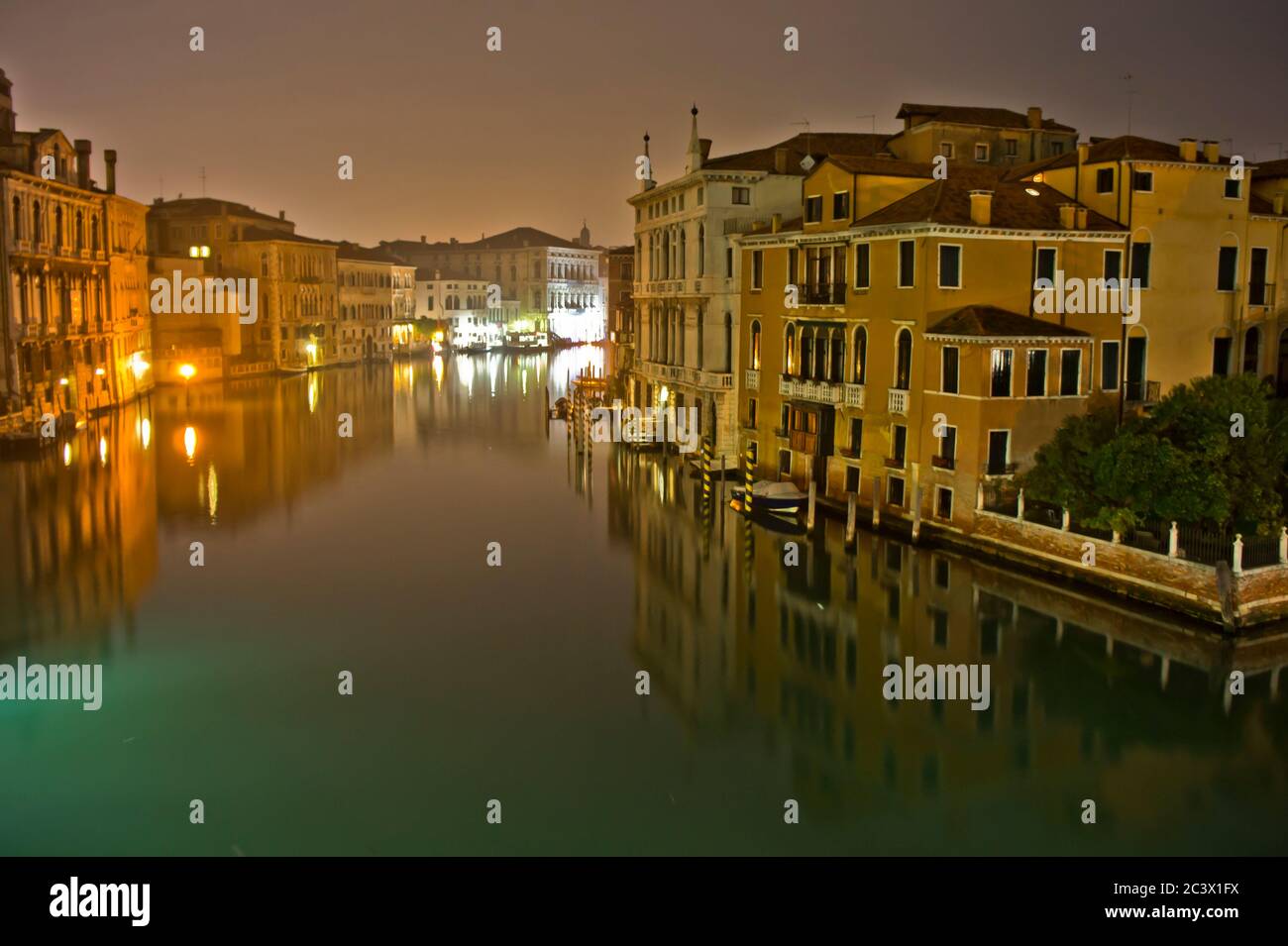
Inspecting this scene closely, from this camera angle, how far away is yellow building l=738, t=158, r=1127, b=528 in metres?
15.5

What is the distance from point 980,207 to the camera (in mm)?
16047

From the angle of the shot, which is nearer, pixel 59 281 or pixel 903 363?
pixel 903 363

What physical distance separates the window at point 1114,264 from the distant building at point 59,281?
21.3 m

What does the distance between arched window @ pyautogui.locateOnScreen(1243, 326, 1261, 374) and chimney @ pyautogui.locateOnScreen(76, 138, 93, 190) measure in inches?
1087

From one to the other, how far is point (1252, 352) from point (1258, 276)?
1.19 meters

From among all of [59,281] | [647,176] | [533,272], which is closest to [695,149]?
[647,176]

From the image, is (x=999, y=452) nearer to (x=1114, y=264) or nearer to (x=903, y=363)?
(x=903, y=363)

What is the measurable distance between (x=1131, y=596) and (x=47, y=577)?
1277cm

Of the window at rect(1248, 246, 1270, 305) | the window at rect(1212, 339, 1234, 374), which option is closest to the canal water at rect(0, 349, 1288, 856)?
the window at rect(1212, 339, 1234, 374)

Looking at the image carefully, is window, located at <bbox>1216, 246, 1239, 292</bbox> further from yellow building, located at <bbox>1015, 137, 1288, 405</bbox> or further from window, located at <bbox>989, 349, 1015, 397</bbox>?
window, located at <bbox>989, 349, 1015, 397</bbox>

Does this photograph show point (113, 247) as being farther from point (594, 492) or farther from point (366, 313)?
point (366, 313)

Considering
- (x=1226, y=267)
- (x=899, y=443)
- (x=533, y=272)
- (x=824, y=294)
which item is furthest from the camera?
(x=533, y=272)

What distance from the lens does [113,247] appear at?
113 feet

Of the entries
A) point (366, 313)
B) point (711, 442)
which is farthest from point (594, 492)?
point (366, 313)
